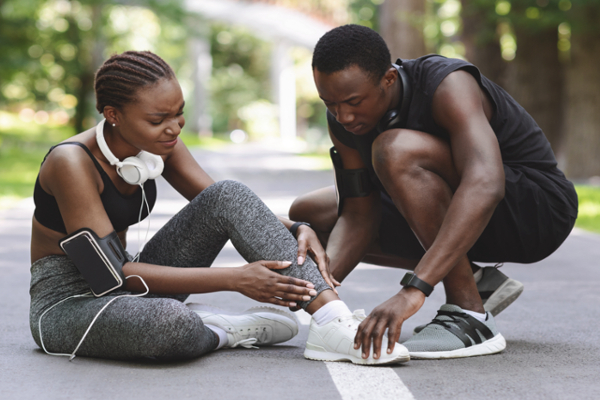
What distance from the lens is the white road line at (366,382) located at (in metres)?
2.61

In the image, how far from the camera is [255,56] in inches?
2037

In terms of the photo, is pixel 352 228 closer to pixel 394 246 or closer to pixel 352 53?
pixel 394 246

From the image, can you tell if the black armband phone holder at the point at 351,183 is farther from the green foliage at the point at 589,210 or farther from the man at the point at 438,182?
the green foliage at the point at 589,210

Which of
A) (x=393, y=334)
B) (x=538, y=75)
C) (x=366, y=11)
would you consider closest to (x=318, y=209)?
(x=393, y=334)

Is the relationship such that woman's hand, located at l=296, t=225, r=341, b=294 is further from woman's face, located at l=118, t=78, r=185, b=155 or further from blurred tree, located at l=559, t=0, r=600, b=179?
blurred tree, located at l=559, t=0, r=600, b=179

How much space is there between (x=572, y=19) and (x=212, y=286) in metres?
12.1

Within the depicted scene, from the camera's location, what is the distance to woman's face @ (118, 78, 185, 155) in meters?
3.08

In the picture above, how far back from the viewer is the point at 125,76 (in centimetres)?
309

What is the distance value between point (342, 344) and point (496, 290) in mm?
988

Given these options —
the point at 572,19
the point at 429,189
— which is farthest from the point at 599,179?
the point at 429,189

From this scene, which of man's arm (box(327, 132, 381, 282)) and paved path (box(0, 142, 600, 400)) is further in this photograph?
man's arm (box(327, 132, 381, 282))

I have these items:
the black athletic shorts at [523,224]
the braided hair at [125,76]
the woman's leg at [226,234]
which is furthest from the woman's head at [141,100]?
the black athletic shorts at [523,224]

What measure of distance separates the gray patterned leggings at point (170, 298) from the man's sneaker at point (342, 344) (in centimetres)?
14

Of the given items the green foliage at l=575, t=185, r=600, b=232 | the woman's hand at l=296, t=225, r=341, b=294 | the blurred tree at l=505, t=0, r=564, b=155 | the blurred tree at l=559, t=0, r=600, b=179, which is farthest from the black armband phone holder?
the blurred tree at l=505, t=0, r=564, b=155
